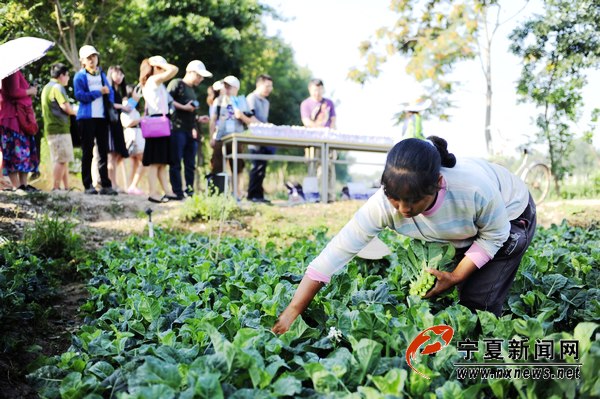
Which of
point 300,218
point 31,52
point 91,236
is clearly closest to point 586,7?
point 300,218

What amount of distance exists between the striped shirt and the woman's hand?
0.18 m

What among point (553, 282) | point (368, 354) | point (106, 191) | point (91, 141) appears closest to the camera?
point (368, 354)

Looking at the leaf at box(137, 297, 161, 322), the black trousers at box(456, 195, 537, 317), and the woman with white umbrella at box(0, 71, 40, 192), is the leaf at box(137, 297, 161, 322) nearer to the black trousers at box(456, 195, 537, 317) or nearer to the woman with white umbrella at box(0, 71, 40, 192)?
the black trousers at box(456, 195, 537, 317)

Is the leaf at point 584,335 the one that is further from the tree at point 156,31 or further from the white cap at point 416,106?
the tree at point 156,31

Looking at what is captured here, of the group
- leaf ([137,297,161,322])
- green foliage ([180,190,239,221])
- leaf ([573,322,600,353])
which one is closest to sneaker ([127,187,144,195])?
green foliage ([180,190,239,221])

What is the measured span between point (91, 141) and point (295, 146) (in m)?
3.43

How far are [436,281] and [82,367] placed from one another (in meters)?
1.62

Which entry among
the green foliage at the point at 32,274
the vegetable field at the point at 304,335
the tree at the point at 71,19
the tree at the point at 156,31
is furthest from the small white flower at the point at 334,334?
the tree at the point at 156,31

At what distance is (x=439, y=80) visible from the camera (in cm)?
1387

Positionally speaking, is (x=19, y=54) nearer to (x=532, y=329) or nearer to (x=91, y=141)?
(x=532, y=329)

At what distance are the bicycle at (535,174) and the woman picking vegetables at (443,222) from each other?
7.78 meters

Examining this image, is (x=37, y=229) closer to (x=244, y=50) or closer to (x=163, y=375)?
(x=163, y=375)

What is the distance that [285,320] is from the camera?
2336 mm

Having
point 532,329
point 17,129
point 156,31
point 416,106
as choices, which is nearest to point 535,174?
point 416,106
